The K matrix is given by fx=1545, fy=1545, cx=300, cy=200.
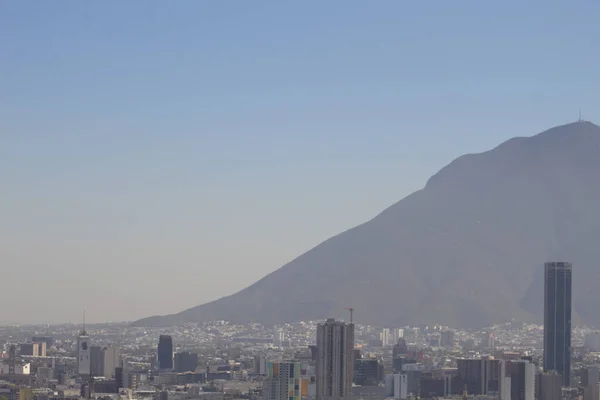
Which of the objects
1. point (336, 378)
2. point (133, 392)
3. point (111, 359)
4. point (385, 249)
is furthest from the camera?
point (385, 249)

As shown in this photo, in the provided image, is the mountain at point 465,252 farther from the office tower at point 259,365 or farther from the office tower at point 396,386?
the office tower at point 396,386

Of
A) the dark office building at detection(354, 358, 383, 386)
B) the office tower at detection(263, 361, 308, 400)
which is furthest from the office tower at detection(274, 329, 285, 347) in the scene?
the office tower at detection(263, 361, 308, 400)

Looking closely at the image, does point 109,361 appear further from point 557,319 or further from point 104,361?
point 557,319

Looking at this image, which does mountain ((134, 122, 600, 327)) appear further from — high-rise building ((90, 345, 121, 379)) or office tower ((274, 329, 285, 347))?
high-rise building ((90, 345, 121, 379))

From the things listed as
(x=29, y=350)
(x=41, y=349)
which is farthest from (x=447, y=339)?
(x=29, y=350)

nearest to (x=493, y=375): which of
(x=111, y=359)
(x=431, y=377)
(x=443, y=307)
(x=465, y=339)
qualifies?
(x=431, y=377)

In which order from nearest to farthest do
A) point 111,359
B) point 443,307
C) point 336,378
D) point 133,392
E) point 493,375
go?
point 336,378
point 133,392
point 493,375
point 111,359
point 443,307

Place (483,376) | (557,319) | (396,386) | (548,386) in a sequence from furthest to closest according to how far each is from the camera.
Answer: (557,319)
(483,376)
(396,386)
(548,386)

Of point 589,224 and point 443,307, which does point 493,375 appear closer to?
point 443,307
